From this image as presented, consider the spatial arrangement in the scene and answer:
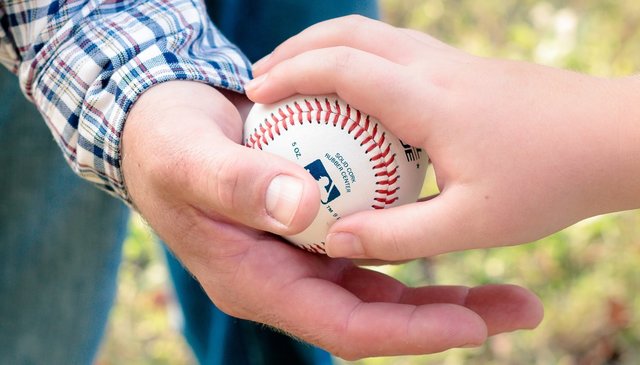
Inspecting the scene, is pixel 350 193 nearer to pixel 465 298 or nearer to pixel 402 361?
pixel 465 298

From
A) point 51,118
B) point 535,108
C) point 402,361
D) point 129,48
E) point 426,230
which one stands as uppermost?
point 535,108

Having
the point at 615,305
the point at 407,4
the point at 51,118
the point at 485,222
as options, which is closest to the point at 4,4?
the point at 51,118

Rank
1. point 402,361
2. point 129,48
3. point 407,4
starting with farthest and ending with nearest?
point 407,4, point 402,361, point 129,48

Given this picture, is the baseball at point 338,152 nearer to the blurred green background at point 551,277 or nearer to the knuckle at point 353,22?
the knuckle at point 353,22

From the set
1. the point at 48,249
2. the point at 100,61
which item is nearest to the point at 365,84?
the point at 100,61

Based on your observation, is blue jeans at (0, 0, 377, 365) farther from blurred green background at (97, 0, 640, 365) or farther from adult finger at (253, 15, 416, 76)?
adult finger at (253, 15, 416, 76)

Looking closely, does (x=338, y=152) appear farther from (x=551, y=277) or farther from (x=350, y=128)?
(x=551, y=277)
